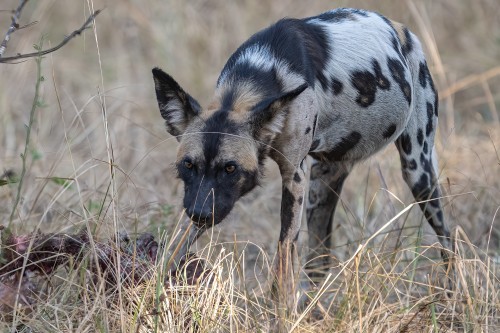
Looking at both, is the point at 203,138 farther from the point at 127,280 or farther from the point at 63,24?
the point at 63,24

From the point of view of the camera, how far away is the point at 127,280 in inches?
166

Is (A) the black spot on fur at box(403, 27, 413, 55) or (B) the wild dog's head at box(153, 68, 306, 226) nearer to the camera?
(B) the wild dog's head at box(153, 68, 306, 226)

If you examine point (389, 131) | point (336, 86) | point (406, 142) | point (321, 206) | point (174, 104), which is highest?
point (174, 104)

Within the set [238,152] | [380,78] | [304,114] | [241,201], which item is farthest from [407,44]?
[238,152]

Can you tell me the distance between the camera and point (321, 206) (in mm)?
5637

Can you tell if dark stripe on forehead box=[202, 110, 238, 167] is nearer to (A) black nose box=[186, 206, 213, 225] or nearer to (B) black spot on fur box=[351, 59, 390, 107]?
(A) black nose box=[186, 206, 213, 225]

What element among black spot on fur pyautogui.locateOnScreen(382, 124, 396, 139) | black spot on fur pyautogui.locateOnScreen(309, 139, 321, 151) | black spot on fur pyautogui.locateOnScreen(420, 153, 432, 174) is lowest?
black spot on fur pyautogui.locateOnScreen(420, 153, 432, 174)

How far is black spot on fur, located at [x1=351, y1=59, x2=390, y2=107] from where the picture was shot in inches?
191

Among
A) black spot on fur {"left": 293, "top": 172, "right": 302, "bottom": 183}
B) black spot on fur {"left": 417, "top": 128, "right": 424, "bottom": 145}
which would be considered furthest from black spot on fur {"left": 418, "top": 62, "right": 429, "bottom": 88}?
black spot on fur {"left": 293, "top": 172, "right": 302, "bottom": 183}

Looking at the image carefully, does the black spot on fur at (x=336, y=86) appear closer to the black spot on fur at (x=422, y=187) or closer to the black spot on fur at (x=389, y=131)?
the black spot on fur at (x=389, y=131)

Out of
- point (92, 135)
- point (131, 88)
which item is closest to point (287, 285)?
point (92, 135)

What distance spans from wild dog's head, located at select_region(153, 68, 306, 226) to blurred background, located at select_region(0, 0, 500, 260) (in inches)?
38.4

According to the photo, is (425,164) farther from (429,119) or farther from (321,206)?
(321,206)

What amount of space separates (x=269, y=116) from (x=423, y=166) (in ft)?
4.58
